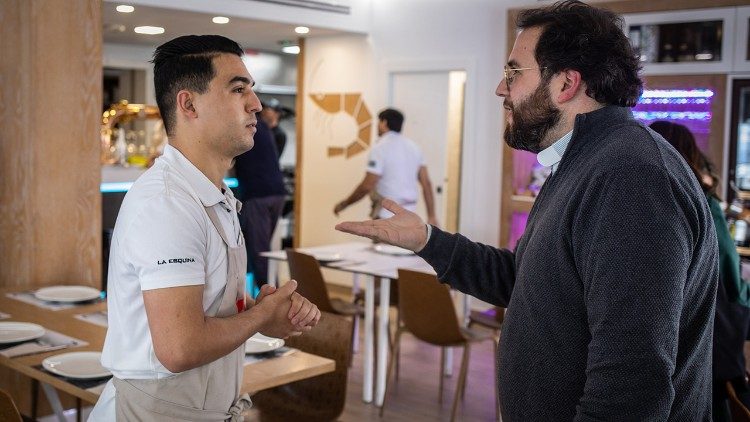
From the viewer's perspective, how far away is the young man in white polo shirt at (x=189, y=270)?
1812 millimetres

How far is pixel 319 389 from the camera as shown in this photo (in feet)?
11.1

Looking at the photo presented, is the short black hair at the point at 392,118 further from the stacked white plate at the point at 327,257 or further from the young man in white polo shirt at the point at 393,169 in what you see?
the stacked white plate at the point at 327,257

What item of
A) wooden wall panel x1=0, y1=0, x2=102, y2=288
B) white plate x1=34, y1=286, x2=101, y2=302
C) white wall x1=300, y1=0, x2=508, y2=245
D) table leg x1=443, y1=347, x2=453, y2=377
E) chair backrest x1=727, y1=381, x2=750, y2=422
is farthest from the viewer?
white wall x1=300, y1=0, x2=508, y2=245

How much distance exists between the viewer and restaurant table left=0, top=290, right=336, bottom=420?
264 centimetres

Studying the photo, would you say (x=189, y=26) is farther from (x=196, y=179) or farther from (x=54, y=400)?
(x=196, y=179)

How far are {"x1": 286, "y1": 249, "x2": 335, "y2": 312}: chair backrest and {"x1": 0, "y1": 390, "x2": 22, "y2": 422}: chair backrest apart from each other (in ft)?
9.79

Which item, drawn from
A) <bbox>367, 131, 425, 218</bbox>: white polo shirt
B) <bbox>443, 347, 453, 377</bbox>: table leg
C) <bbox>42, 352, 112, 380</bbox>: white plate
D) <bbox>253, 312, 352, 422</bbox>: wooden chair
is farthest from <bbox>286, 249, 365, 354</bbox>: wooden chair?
<bbox>42, 352, 112, 380</bbox>: white plate

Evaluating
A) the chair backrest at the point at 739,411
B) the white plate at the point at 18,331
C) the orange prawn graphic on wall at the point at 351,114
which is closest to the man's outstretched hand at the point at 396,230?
the chair backrest at the point at 739,411

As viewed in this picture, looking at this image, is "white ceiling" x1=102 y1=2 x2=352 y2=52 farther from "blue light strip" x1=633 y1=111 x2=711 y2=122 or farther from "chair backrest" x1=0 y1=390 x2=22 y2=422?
"chair backrest" x1=0 y1=390 x2=22 y2=422

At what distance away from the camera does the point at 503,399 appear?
1832 mm

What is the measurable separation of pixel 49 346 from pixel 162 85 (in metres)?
1.33

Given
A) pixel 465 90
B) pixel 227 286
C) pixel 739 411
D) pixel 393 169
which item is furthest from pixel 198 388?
pixel 465 90

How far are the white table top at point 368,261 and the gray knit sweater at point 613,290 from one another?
10.5ft

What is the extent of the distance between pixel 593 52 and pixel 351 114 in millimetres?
7168
